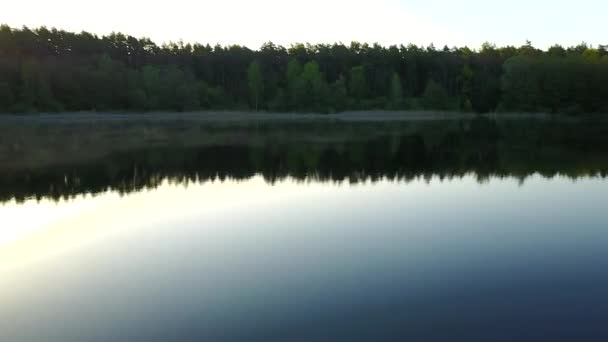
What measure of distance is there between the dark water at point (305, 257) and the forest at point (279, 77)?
62.8 m

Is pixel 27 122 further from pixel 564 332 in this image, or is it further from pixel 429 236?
pixel 564 332

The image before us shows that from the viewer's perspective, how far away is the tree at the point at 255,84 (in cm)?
9306

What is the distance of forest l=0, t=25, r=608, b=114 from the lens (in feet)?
261

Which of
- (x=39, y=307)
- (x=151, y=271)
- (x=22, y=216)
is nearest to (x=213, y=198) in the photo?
(x=22, y=216)

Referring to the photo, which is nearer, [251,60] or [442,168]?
[442,168]

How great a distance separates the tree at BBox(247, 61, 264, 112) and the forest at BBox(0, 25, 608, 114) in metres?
0.17

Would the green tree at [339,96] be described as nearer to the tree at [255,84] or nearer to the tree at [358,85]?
the tree at [358,85]

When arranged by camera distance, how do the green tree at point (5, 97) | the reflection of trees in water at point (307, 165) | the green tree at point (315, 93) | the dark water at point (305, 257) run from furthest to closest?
the green tree at point (315, 93) → the green tree at point (5, 97) → the reflection of trees in water at point (307, 165) → the dark water at point (305, 257)

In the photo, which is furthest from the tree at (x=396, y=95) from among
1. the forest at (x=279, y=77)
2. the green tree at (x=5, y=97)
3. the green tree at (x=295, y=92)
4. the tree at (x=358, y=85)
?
the green tree at (x=5, y=97)

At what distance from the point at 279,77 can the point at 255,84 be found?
1153 centimetres

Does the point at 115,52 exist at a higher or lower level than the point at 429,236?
higher

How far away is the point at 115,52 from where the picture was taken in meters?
104

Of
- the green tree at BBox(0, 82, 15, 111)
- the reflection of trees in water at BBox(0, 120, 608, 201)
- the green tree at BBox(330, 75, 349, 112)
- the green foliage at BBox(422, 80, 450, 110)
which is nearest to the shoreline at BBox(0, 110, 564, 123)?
the green tree at BBox(0, 82, 15, 111)

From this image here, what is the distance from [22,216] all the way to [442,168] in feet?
55.1
